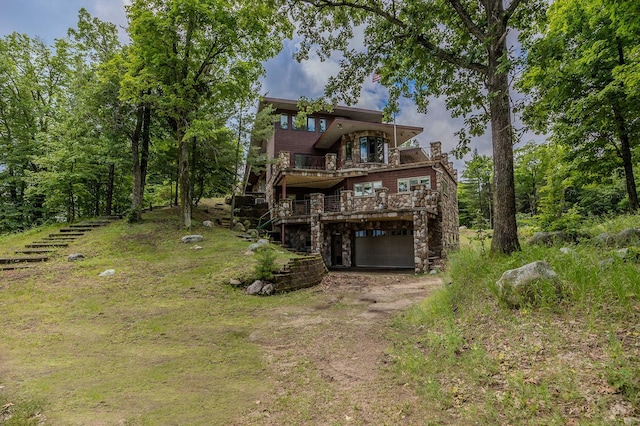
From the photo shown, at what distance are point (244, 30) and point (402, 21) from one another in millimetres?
9830

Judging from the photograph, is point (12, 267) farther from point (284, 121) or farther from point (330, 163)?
point (284, 121)

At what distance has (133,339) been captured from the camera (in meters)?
5.49

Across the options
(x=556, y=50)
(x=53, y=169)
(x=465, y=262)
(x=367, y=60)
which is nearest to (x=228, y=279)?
(x=465, y=262)

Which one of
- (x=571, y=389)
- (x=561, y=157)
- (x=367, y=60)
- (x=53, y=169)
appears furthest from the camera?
(x=53, y=169)

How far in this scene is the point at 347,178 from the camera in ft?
65.4

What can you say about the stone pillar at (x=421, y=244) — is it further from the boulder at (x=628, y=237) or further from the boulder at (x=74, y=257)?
the boulder at (x=74, y=257)

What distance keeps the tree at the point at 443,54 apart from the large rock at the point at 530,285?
6.30 ft

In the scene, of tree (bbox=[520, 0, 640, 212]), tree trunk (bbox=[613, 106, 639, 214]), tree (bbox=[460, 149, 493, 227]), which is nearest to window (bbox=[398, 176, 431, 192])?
tree (bbox=[520, 0, 640, 212])

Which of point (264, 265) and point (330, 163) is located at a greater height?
point (330, 163)

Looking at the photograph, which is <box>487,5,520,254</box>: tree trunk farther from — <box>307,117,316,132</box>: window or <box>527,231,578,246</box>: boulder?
<box>307,117,316,132</box>: window

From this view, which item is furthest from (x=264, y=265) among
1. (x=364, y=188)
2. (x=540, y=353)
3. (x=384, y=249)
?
(x=364, y=188)

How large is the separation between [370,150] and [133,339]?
17.8 meters

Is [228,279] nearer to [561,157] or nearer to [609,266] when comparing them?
[609,266]

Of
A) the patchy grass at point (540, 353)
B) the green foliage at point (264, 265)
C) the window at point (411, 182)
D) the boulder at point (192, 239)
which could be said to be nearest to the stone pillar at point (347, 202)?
the window at point (411, 182)
